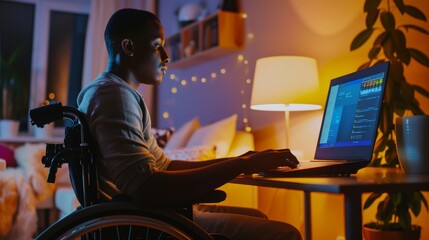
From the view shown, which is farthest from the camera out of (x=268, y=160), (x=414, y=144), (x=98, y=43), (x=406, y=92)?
(x=98, y=43)

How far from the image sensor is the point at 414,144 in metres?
1.40

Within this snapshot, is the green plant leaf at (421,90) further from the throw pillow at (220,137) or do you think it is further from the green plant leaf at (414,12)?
the throw pillow at (220,137)

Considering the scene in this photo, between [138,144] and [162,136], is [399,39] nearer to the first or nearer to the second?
[138,144]

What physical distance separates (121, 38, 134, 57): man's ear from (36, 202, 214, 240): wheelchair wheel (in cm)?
45

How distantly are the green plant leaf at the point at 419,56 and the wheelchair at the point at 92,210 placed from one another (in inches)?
47.6

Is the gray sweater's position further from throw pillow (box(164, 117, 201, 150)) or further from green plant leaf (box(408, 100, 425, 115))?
throw pillow (box(164, 117, 201, 150))

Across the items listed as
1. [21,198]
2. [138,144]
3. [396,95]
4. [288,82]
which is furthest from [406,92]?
[21,198]

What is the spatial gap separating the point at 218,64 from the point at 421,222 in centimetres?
196

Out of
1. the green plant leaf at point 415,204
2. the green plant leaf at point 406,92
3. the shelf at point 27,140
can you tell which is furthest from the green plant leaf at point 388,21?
the shelf at point 27,140

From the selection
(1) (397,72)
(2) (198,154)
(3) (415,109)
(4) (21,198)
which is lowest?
(4) (21,198)

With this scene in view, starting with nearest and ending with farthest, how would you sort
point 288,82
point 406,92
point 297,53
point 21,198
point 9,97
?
point 406,92 < point 288,82 < point 297,53 < point 21,198 < point 9,97

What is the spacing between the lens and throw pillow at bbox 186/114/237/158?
284 cm

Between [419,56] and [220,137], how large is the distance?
1271 millimetres

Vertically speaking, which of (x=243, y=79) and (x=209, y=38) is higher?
(x=209, y=38)
